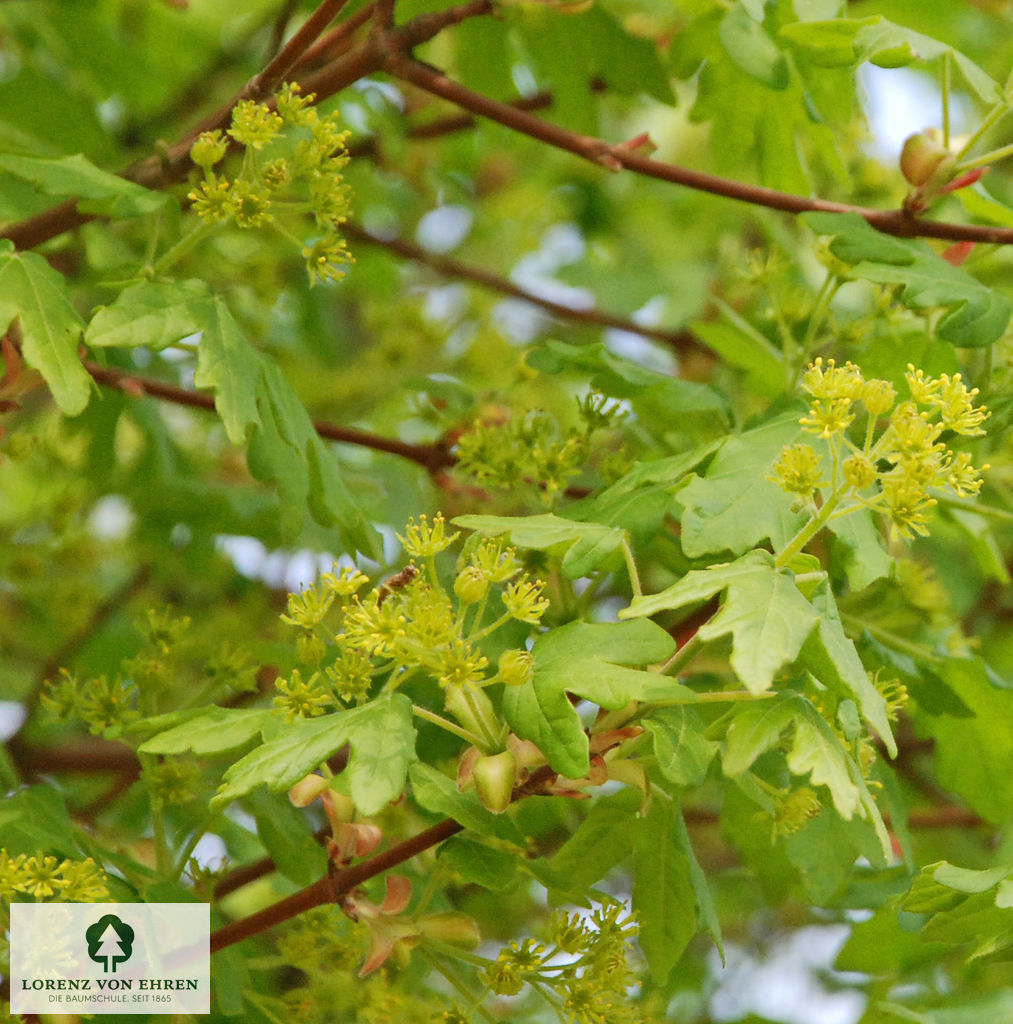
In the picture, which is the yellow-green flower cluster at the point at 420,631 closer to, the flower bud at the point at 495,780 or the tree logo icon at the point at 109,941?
the flower bud at the point at 495,780

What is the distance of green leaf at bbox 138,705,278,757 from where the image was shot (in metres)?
1.39

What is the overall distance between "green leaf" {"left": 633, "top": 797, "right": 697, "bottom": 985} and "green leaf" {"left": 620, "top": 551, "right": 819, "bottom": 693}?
41cm

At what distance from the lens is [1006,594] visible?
3.34 metres

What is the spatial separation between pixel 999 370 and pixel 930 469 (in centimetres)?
62

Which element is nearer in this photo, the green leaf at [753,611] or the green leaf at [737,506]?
the green leaf at [753,611]

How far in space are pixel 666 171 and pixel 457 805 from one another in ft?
3.20

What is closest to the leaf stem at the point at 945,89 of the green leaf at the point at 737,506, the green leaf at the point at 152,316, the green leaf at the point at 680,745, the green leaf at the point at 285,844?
the green leaf at the point at 737,506

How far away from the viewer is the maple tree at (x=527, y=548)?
135 centimetres

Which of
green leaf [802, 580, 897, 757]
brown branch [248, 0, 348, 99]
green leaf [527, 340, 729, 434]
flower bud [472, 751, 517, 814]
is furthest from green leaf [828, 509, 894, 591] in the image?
brown branch [248, 0, 348, 99]

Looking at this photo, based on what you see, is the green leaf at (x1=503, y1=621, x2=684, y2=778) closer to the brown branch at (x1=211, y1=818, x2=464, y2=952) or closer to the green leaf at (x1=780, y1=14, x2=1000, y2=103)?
the brown branch at (x1=211, y1=818, x2=464, y2=952)

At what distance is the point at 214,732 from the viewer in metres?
1.41

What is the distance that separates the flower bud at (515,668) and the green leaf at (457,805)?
16 cm

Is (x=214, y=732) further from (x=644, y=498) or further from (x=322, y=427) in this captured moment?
(x=322, y=427)

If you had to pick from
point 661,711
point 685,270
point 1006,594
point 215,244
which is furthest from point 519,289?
point 661,711
